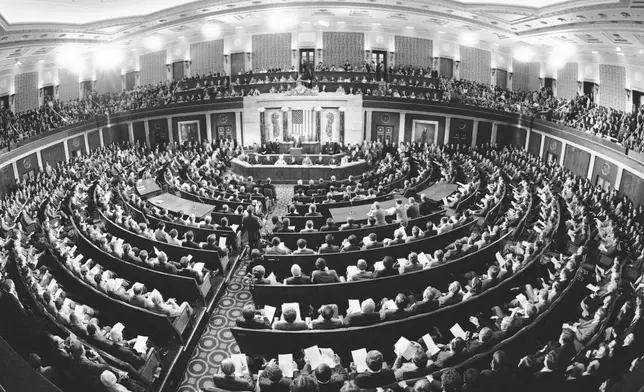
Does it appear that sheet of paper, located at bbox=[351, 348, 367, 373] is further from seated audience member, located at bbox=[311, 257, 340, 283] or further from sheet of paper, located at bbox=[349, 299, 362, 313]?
seated audience member, located at bbox=[311, 257, 340, 283]

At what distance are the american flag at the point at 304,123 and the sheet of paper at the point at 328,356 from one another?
864 inches

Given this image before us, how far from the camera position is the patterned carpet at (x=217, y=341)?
23.3ft

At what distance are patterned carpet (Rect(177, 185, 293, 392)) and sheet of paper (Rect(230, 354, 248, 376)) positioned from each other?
74 centimetres

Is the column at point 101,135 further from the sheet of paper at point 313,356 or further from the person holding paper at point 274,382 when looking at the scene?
the person holding paper at point 274,382

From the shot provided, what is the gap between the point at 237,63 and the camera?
102 ft

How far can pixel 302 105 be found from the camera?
1069 inches

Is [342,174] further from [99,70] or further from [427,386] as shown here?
[99,70]

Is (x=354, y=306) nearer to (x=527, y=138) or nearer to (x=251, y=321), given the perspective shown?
(x=251, y=321)

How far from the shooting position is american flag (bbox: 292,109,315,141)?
89.8ft

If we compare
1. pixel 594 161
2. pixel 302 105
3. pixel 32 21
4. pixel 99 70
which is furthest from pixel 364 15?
pixel 99 70

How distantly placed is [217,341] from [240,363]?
93.8 inches

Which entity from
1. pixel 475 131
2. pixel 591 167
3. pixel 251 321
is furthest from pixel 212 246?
pixel 475 131

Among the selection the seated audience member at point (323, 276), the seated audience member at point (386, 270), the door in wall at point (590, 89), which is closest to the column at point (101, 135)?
the seated audience member at point (323, 276)

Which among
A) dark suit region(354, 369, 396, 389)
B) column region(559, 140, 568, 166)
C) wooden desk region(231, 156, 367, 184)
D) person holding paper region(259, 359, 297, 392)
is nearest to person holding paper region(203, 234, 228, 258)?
person holding paper region(259, 359, 297, 392)
